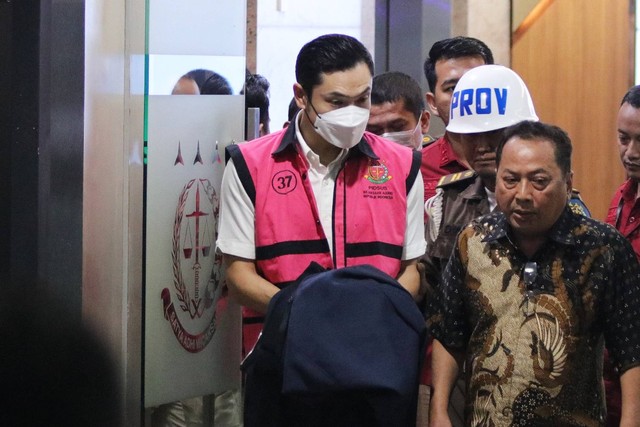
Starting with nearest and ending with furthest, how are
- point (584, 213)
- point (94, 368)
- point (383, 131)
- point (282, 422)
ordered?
1. point (94, 368)
2. point (282, 422)
3. point (584, 213)
4. point (383, 131)

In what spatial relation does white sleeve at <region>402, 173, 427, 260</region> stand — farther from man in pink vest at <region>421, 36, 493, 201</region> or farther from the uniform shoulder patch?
man in pink vest at <region>421, 36, 493, 201</region>

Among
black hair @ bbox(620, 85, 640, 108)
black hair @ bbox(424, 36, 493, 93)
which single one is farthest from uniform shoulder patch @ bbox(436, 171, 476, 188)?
black hair @ bbox(424, 36, 493, 93)

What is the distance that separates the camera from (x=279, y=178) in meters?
2.29

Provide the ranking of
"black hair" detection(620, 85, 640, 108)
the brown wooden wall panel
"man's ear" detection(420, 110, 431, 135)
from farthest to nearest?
1. the brown wooden wall panel
2. "man's ear" detection(420, 110, 431, 135)
3. "black hair" detection(620, 85, 640, 108)

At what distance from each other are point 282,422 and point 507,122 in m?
1.04

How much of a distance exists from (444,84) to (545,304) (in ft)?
4.03

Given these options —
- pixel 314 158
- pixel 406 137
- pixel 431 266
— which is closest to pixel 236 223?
pixel 314 158

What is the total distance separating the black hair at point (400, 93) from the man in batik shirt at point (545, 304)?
1093 mm

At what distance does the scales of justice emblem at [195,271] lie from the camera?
2.40m

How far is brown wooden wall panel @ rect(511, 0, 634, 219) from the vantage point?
4.52 metres

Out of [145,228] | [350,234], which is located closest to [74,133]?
[145,228]

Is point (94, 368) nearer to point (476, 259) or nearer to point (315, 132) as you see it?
point (476, 259)

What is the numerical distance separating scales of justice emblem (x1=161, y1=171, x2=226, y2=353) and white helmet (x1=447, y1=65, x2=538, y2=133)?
2.24 feet

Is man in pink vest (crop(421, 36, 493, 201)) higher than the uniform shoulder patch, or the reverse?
man in pink vest (crop(421, 36, 493, 201))
